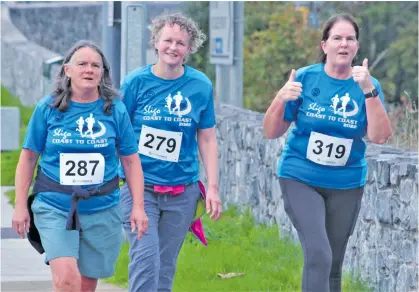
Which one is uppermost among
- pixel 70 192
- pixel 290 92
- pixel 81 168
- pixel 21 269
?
pixel 290 92

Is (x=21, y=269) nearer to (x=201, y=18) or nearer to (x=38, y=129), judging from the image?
(x=38, y=129)

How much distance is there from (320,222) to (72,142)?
1437mm

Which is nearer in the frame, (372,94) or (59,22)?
(372,94)

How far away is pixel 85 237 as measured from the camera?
686 cm

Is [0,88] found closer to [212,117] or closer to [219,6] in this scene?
[219,6]

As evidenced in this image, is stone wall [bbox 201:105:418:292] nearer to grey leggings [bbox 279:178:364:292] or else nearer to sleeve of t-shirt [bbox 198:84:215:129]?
grey leggings [bbox 279:178:364:292]

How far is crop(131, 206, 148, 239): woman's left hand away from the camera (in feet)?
23.1

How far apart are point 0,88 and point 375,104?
20876 mm

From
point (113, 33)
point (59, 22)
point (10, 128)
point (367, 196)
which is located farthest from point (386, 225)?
point (59, 22)

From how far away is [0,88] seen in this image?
27516 millimetres

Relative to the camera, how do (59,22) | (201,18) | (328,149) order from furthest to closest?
(59,22), (201,18), (328,149)

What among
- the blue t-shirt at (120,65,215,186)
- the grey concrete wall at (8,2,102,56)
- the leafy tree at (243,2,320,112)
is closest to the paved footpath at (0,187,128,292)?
the blue t-shirt at (120,65,215,186)

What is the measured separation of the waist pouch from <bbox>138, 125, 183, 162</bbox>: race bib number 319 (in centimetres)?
48

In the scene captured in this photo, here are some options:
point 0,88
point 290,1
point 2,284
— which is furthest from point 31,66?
point 2,284
